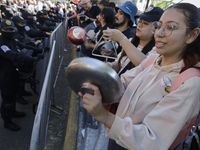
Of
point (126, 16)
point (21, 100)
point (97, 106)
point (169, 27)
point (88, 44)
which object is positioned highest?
point (169, 27)

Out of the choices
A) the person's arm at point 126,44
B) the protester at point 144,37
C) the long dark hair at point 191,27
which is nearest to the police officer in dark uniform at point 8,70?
the protester at point 144,37

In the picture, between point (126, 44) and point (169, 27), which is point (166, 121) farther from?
point (126, 44)

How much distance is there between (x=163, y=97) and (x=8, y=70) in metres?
3.28

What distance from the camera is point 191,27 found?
96cm

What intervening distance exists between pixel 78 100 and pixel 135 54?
2873 millimetres

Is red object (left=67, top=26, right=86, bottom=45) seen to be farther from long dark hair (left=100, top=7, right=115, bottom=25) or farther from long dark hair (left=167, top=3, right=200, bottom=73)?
long dark hair (left=167, top=3, right=200, bottom=73)

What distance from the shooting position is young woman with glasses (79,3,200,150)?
82cm

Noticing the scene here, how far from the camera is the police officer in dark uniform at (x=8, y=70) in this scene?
3.23 metres

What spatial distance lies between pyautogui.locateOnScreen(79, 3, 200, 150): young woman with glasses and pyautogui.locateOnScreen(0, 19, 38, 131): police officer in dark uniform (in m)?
2.87

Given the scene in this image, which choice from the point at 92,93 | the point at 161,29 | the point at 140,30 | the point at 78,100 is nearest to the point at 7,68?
the point at 78,100

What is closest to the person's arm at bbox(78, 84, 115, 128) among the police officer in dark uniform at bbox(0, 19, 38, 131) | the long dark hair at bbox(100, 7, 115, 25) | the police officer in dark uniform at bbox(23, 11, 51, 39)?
the long dark hair at bbox(100, 7, 115, 25)

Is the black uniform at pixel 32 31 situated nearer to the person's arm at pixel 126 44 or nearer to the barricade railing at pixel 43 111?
the barricade railing at pixel 43 111

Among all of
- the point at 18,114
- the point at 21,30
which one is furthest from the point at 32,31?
the point at 18,114

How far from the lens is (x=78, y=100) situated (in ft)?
13.7
